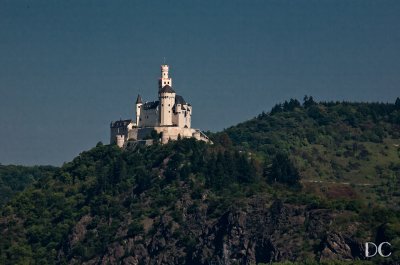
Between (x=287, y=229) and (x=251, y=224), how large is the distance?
467cm

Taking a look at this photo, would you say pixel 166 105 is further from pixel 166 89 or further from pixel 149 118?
pixel 149 118

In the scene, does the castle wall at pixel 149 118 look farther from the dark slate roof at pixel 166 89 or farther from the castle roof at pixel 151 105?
the dark slate roof at pixel 166 89

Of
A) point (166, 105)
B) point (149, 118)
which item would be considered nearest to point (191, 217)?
point (166, 105)

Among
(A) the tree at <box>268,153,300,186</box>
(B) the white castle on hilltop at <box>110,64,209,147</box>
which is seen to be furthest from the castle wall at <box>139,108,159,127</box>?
(A) the tree at <box>268,153,300,186</box>

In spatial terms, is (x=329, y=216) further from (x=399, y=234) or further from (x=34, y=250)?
(x=34, y=250)

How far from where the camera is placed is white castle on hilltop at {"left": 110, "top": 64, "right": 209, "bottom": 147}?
7687 inches

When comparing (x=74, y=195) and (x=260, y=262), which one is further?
(x=74, y=195)

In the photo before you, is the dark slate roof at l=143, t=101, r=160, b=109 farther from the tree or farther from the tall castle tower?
the tree

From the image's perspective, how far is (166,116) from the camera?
642ft

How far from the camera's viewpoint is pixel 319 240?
16825cm

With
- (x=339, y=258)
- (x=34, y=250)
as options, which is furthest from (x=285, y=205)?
(x=34, y=250)

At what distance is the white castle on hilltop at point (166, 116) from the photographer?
641ft

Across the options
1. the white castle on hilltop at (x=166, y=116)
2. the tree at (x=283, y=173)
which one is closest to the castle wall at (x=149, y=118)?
the white castle on hilltop at (x=166, y=116)

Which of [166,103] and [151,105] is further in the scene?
[151,105]
